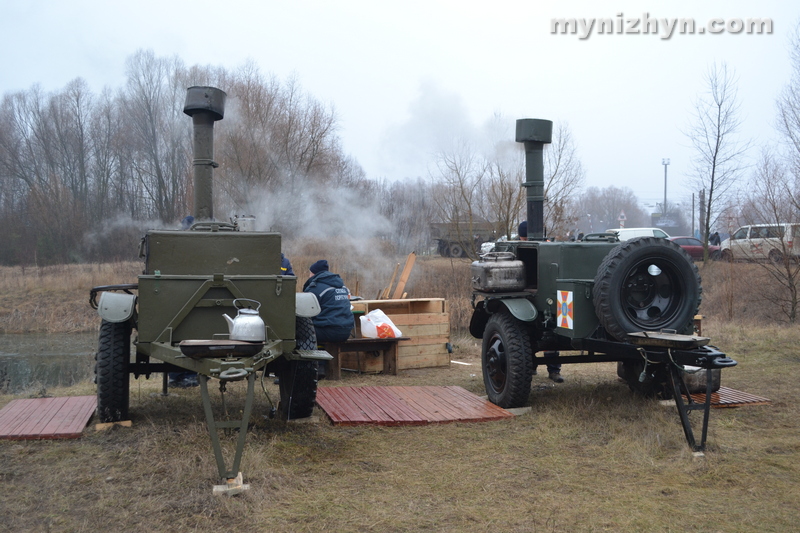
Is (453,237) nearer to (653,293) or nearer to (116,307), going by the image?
(653,293)

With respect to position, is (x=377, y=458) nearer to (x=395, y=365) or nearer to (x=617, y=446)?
(x=617, y=446)

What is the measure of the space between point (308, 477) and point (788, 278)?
1332 centimetres

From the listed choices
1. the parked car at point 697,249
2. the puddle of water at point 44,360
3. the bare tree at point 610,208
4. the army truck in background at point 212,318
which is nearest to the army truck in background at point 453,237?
the parked car at point 697,249

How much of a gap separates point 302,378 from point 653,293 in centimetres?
308

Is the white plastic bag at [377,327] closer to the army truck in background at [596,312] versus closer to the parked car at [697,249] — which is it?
the army truck in background at [596,312]

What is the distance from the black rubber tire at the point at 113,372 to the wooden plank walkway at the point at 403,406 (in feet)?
5.78

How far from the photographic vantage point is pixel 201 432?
5324 mm

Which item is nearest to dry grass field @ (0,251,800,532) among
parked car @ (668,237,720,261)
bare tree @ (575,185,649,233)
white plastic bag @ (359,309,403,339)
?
white plastic bag @ (359,309,403,339)

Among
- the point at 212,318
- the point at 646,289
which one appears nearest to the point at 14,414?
the point at 212,318

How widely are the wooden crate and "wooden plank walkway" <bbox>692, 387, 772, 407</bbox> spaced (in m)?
Answer: 3.45

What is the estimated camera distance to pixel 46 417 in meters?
5.95

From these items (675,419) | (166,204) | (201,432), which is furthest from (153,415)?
(166,204)

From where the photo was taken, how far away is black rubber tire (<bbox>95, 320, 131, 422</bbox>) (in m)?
5.55

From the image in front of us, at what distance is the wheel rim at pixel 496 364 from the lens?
673 cm
